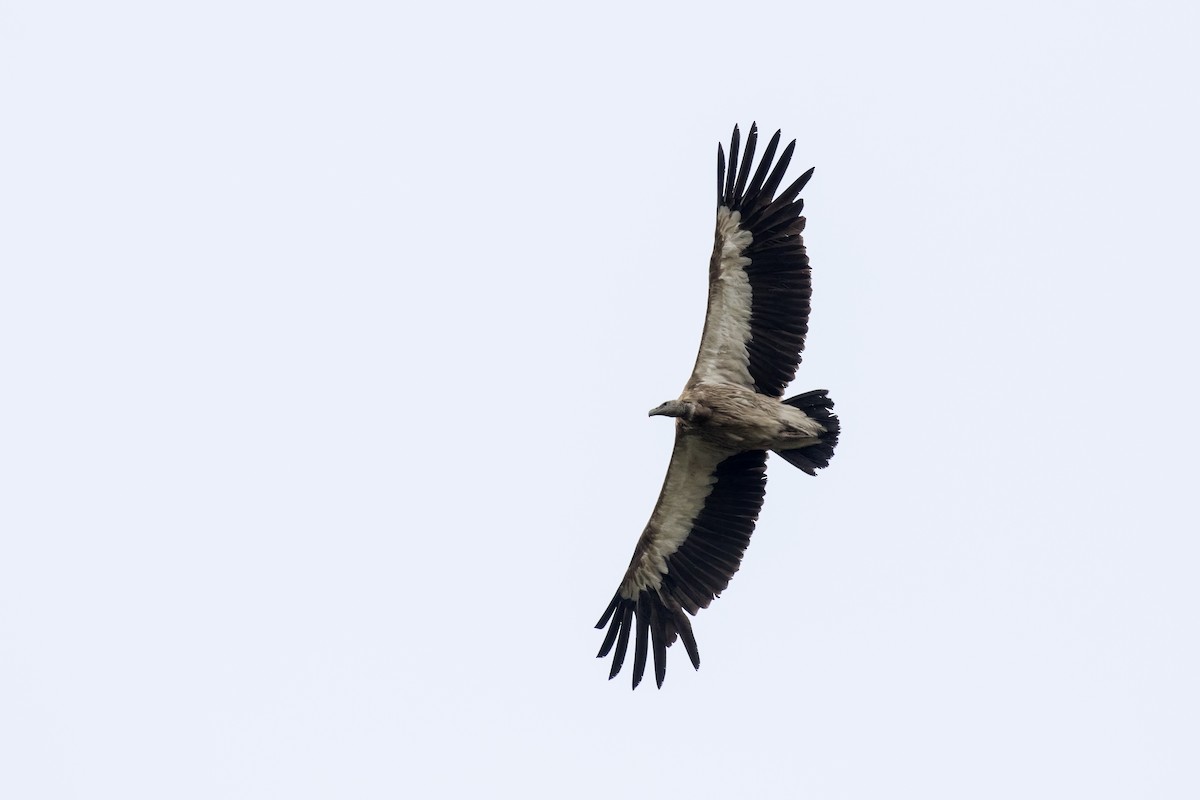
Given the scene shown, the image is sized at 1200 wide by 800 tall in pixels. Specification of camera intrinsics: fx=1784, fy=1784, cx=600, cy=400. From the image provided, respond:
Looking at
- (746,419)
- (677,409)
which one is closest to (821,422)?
(746,419)

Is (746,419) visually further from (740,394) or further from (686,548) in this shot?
(686,548)

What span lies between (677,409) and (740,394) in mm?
782

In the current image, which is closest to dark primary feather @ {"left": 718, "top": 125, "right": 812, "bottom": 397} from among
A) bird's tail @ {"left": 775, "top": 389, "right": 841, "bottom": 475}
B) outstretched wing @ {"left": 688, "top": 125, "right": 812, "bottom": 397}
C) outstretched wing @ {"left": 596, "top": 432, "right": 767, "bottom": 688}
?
outstretched wing @ {"left": 688, "top": 125, "right": 812, "bottom": 397}

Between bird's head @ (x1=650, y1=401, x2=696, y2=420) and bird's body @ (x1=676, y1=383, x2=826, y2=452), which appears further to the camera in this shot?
bird's head @ (x1=650, y1=401, x2=696, y2=420)

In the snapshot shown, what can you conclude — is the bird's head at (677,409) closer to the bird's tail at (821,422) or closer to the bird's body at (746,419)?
the bird's body at (746,419)

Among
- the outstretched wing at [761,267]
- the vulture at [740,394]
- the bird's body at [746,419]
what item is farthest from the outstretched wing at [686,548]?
the outstretched wing at [761,267]

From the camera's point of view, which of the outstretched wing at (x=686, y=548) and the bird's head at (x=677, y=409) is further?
the outstretched wing at (x=686, y=548)

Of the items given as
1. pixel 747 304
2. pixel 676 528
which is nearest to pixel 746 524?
pixel 676 528

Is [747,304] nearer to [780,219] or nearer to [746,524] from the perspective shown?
[780,219]

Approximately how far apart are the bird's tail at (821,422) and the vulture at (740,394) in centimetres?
1

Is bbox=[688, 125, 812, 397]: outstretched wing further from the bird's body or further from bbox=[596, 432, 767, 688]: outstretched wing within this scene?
bbox=[596, 432, 767, 688]: outstretched wing

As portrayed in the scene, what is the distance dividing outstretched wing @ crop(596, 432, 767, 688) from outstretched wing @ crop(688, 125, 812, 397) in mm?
1428

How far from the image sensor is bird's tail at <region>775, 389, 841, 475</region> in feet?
69.9

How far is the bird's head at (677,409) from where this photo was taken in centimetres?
2153
